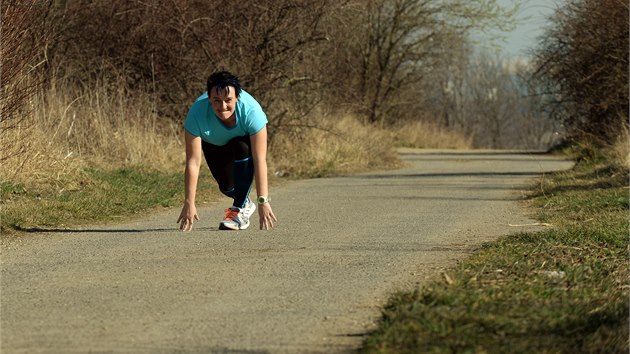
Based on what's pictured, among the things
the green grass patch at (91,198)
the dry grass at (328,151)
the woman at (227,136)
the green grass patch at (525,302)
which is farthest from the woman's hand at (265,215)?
the dry grass at (328,151)

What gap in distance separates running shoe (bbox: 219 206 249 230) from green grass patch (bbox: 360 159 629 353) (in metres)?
2.33

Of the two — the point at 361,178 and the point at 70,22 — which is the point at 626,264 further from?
the point at 70,22

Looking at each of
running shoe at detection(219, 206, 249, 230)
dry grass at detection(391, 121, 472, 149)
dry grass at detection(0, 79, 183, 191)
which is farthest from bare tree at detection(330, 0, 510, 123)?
running shoe at detection(219, 206, 249, 230)

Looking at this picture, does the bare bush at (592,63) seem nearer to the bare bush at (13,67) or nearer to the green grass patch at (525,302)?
the bare bush at (13,67)

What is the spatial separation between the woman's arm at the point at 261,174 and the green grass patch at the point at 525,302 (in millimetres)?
1848

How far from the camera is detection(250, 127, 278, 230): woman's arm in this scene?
403 inches

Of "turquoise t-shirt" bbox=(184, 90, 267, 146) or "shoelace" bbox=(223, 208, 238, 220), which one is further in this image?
"shoelace" bbox=(223, 208, 238, 220)

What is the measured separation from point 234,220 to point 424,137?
35.2 meters

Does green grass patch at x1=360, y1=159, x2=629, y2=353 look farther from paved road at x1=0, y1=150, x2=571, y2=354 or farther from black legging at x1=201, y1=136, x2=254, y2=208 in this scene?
black legging at x1=201, y1=136, x2=254, y2=208

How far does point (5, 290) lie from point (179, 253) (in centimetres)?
189

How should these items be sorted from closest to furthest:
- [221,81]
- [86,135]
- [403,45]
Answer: [221,81], [86,135], [403,45]

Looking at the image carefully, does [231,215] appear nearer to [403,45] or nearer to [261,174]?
[261,174]

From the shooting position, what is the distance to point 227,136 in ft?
34.5

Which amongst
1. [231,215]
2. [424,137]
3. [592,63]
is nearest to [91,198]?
[231,215]
